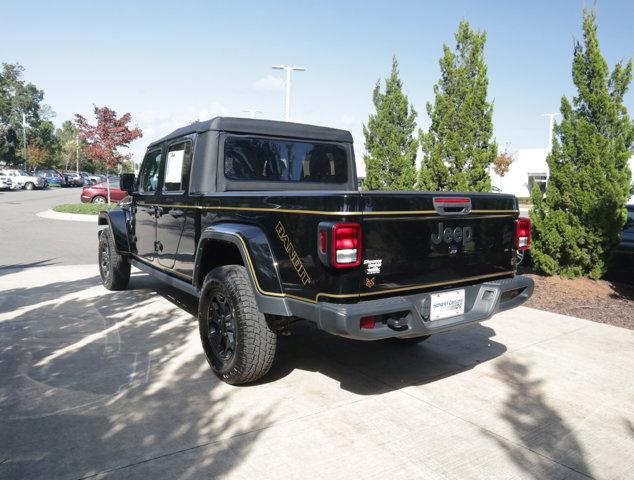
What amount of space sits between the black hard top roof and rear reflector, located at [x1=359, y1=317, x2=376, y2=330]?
2277 mm

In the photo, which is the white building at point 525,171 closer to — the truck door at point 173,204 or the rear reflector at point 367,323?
the truck door at point 173,204

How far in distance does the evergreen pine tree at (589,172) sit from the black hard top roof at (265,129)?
12.7ft

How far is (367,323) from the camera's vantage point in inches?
120

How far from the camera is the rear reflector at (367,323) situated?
3.02 m

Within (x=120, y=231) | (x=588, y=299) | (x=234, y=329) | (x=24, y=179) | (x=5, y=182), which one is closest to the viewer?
(x=234, y=329)

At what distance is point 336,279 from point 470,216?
4.07 feet

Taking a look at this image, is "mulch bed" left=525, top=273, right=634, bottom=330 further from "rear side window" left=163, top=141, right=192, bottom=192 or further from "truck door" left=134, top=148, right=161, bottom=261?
"truck door" left=134, top=148, right=161, bottom=261

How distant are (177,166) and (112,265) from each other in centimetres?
248

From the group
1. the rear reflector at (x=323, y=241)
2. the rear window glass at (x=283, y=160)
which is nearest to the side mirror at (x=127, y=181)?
the rear window glass at (x=283, y=160)

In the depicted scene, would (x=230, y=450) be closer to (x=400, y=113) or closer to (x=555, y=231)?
(x=555, y=231)

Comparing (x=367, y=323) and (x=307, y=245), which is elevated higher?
(x=307, y=245)

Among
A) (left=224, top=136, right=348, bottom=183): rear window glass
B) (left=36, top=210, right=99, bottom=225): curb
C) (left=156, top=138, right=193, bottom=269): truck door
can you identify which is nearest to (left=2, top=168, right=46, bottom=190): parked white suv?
(left=36, top=210, right=99, bottom=225): curb

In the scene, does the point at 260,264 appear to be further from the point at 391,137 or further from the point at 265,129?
the point at 391,137

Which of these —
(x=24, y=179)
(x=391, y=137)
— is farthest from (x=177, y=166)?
(x=24, y=179)
